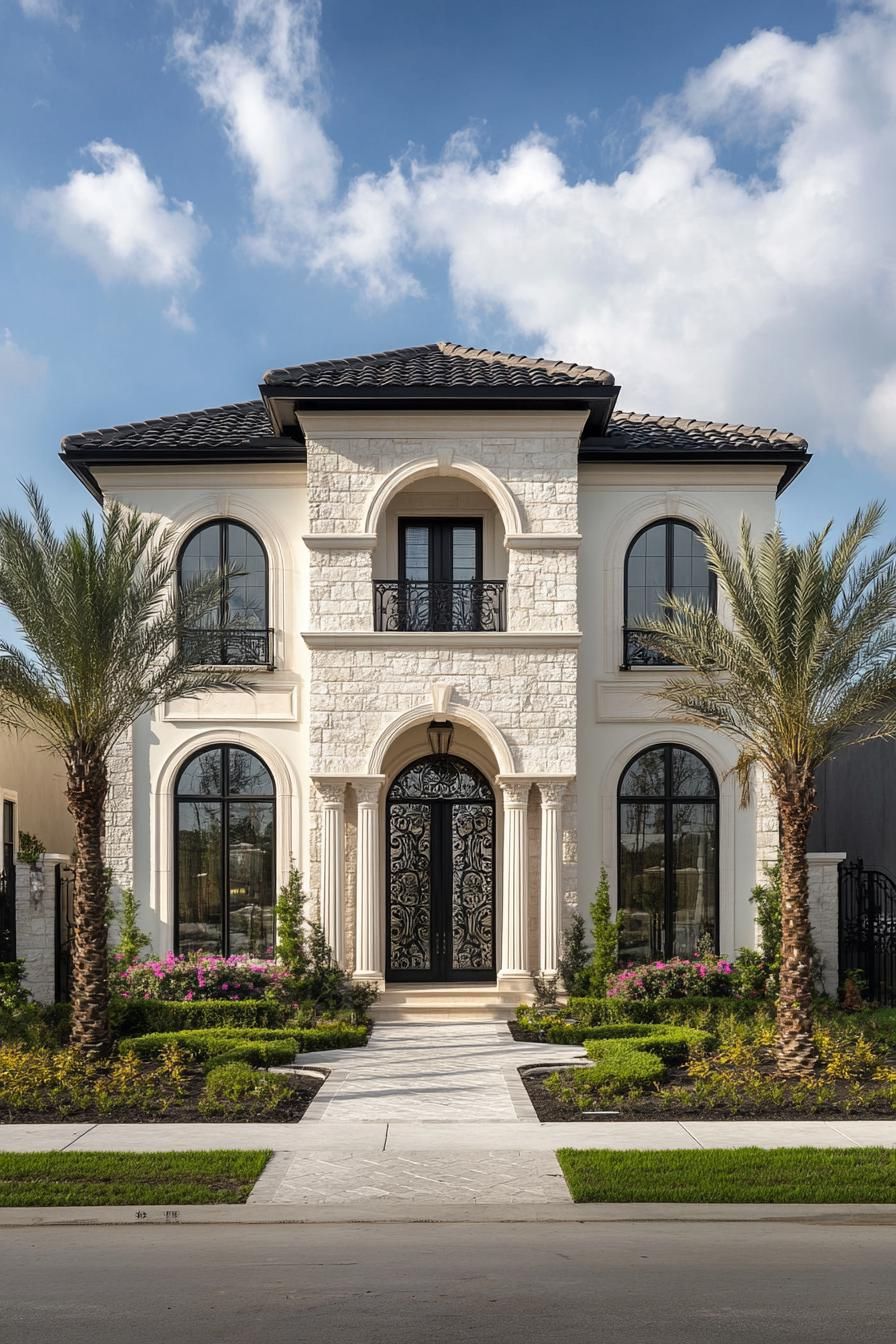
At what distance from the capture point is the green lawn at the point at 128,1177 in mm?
9711

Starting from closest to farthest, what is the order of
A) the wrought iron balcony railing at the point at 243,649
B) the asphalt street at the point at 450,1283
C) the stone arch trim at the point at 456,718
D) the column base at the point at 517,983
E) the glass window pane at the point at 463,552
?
the asphalt street at the point at 450,1283 → the column base at the point at 517,983 → the stone arch trim at the point at 456,718 → the wrought iron balcony railing at the point at 243,649 → the glass window pane at the point at 463,552

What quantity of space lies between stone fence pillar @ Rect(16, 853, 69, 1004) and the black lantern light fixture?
19.1 ft

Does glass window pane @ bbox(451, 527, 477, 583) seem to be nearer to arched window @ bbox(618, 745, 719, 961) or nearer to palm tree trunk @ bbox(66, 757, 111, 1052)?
arched window @ bbox(618, 745, 719, 961)

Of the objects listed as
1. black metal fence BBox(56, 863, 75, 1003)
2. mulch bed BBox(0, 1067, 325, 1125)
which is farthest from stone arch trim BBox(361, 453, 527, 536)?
mulch bed BBox(0, 1067, 325, 1125)

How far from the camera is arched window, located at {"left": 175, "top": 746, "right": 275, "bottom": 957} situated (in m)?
20.2

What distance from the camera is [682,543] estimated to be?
21.0 meters

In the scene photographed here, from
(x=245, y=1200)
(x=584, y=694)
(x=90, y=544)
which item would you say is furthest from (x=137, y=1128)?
(x=584, y=694)

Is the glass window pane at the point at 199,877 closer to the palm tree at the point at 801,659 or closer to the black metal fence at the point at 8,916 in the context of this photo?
the black metal fence at the point at 8,916

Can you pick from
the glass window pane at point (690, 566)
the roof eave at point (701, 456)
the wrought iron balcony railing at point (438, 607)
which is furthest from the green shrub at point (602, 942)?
the roof eave at point (701, 456)

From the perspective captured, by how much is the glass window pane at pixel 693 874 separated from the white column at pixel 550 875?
6.35ft

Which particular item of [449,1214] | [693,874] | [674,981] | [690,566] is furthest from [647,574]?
[449,1214]

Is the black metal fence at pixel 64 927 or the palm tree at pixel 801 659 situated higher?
the palm tree at pixel 801 659

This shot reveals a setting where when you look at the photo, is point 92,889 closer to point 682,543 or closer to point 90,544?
point 90,544

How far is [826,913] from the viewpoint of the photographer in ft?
64.5
